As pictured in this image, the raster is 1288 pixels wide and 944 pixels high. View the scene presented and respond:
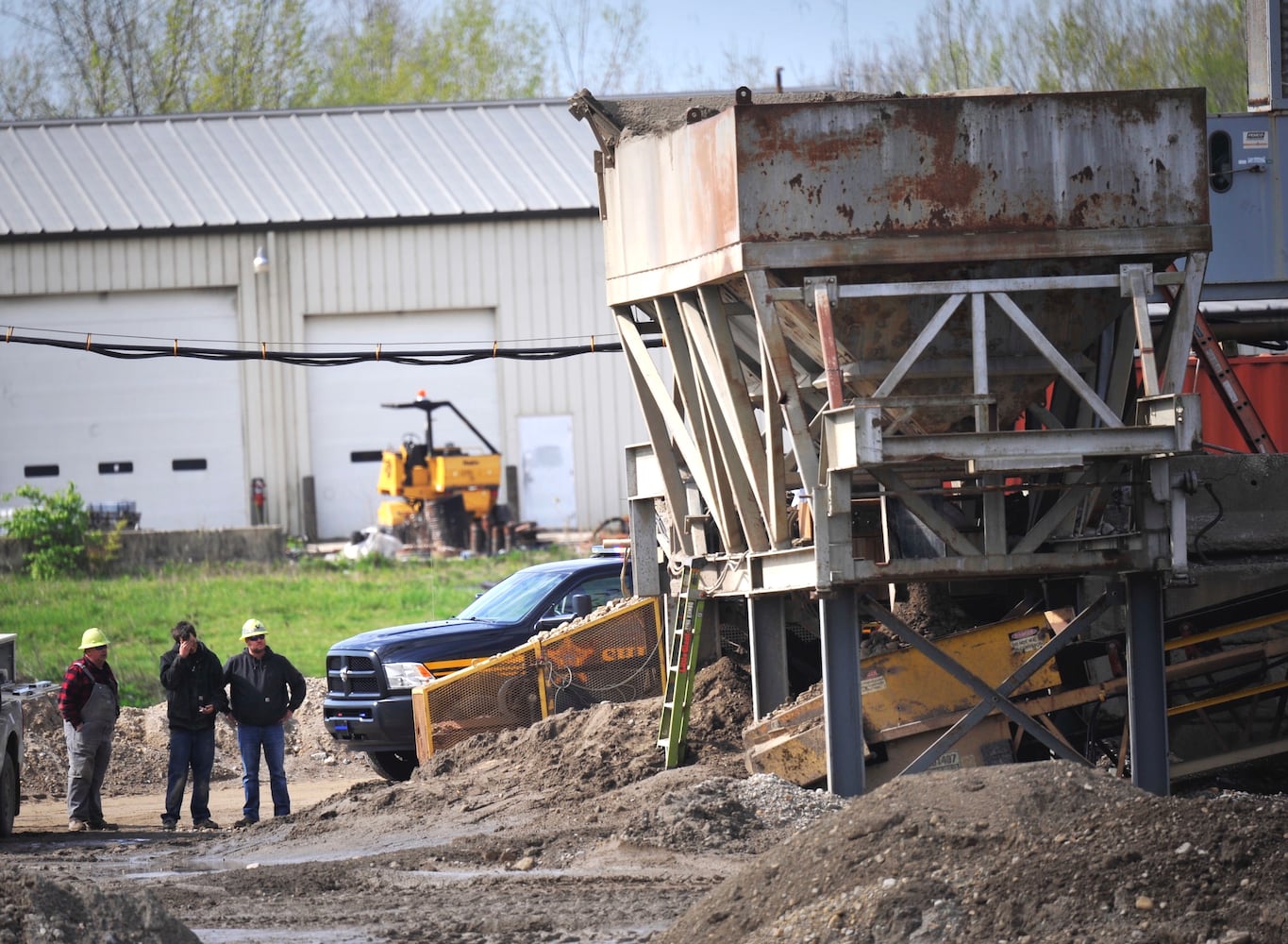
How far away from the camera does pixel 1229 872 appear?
25.3ft

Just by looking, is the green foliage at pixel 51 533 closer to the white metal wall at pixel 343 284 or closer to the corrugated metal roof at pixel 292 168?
the white metal wall at pixel 343 284

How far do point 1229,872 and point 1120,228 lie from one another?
510 centimetres

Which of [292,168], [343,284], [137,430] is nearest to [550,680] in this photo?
[343,284]

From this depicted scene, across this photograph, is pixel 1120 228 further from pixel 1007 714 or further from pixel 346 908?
pixel 346 908

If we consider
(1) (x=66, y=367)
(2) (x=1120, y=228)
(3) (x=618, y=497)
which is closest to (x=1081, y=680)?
(2) (x=1120, y=228)

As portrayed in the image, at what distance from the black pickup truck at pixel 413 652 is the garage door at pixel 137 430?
2239 cm

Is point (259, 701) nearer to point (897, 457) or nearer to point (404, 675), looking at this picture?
point (404, 675)

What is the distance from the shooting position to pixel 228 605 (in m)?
28.5

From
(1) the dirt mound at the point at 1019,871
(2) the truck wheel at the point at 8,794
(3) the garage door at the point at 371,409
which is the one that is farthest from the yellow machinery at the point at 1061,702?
(3) the garage door at the point at 371,409

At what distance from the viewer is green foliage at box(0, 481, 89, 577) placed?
32.2 meters

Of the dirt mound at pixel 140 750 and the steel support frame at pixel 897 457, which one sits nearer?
the steel support frame at pixel 897 457

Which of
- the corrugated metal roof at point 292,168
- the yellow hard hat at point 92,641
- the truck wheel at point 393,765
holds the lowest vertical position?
the truck wheel at point 393,765

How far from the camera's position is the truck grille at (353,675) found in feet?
52.2

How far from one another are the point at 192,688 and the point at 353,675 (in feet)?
4.91
